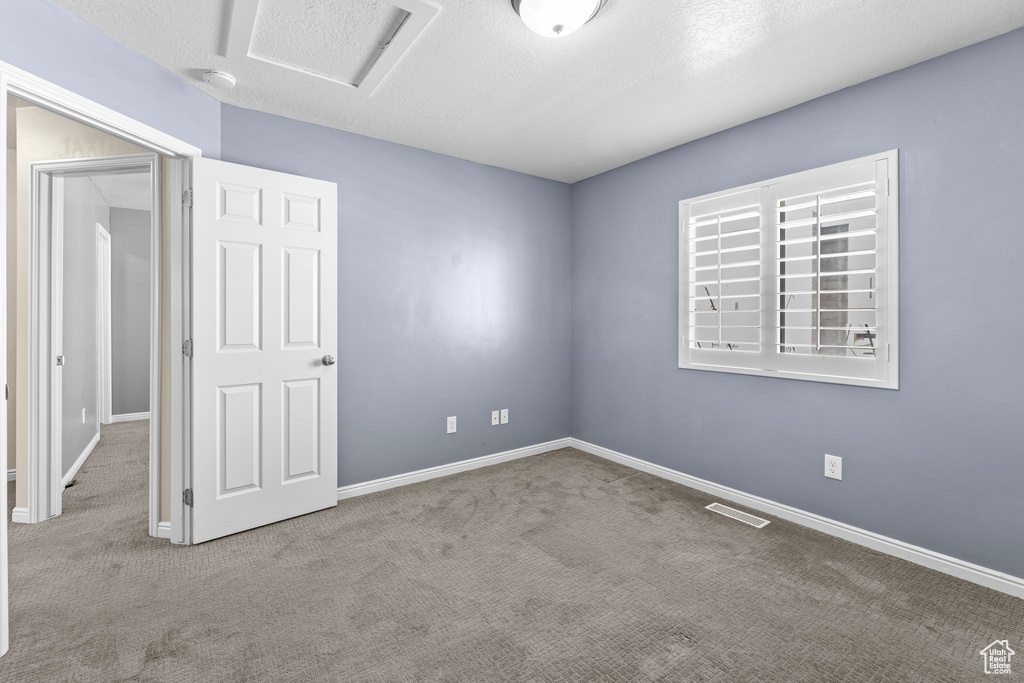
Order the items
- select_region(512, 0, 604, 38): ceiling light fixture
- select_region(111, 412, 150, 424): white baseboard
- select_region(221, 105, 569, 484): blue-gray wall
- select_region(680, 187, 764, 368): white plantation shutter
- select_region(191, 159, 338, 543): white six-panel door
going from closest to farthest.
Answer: select_region(512, 0, 604, 38): ceiling light fixture → select_region(191, 159, 338, 543): white six-panel door → select_region(680, 187, 764, 368): white plantation shutter → select_region(221, 105, 569, 484): blue-gray wall → select_region(111, 412, 150, 424): white baseboard

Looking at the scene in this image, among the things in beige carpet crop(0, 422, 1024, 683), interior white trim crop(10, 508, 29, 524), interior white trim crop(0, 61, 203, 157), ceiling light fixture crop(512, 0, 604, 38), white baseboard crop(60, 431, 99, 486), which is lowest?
beige carpet crop(0, 422, 1024, 683)

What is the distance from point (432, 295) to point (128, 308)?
464cm

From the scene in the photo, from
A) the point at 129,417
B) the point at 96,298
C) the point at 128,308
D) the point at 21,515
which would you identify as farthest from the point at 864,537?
the point at 128,308

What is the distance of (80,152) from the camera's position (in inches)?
107

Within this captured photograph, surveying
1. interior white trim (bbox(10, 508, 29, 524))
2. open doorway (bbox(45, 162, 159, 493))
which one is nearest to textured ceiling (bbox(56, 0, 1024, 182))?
open doorway (bbox(45, 162, 159, 493))

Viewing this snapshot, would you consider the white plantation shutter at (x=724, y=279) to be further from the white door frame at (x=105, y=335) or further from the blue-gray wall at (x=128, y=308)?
the blue-gray wall at (x=128, y=308)

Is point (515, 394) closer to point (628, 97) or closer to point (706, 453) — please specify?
point (706, 453)

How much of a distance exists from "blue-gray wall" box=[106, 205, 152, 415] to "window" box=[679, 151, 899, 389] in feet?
20.8

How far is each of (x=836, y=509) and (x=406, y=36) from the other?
132 inches

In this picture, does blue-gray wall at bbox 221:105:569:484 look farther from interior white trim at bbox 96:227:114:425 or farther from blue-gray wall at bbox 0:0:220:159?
interior white trim at bbox 96:227:114:425

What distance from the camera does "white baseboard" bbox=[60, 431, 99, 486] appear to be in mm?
3402

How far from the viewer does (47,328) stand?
2.84 metres

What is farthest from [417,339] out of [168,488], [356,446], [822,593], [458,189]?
[822,593]

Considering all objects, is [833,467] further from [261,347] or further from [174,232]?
[174,232]
